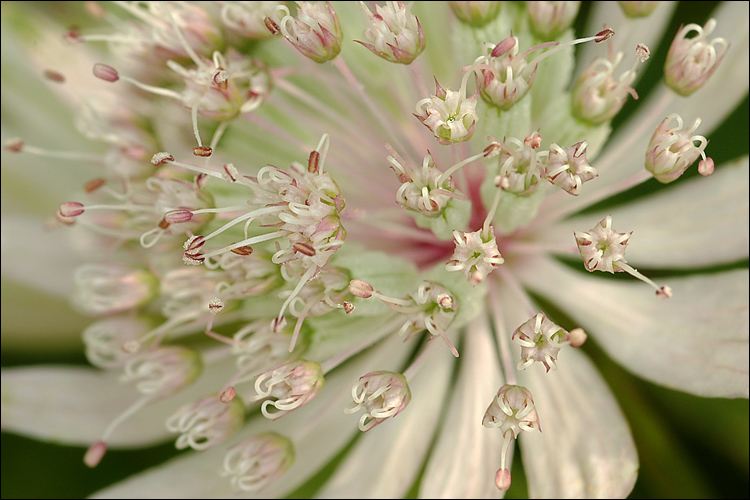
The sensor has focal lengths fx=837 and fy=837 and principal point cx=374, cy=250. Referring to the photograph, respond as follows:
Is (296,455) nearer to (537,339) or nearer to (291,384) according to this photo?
A: (291,384)

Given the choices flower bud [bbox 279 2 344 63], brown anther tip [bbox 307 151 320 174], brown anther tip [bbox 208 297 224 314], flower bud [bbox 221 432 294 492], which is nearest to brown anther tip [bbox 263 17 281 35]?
flower bud [bbox 279 2 344 63]

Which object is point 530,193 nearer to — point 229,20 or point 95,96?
point 229,20

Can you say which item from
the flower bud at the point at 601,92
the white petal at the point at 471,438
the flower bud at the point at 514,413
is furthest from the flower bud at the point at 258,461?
the flower bud at the point at 601,92

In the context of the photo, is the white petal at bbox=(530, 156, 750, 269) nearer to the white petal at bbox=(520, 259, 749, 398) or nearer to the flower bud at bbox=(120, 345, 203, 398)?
the white petal at bbox=(520, 259, 749, 398)

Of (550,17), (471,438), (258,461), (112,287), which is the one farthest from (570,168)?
(112,287)

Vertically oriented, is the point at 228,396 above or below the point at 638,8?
below

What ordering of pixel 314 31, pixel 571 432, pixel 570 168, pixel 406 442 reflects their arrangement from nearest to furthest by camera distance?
pixel 570 168 < pixel 314 31 < pixel 571 432 < pixel 406 442
